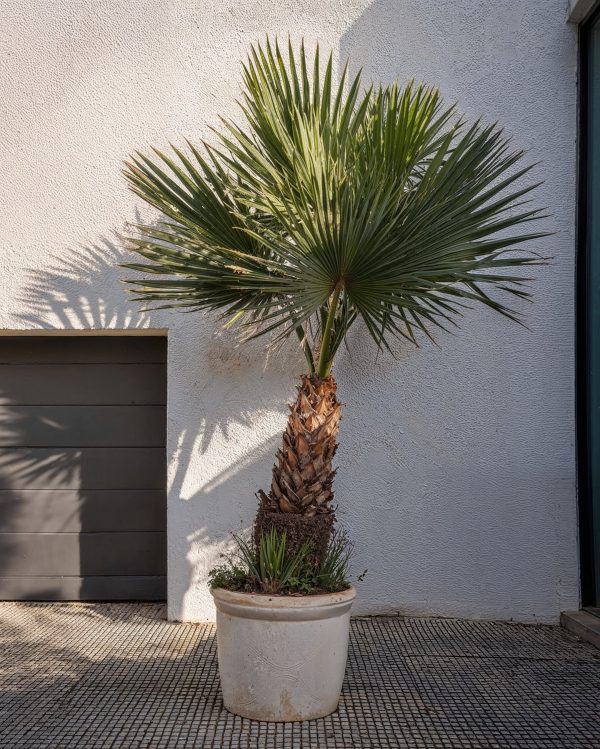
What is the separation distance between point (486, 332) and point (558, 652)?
1782 millimetres

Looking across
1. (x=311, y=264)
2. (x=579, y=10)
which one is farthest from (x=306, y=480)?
(x=579, y=10)

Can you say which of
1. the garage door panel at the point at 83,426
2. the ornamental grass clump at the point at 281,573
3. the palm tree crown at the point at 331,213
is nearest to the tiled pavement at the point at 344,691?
the ornamental grass clump at the point at 281,573

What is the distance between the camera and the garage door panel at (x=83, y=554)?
5.09 metres

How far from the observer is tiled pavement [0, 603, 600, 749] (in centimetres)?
308

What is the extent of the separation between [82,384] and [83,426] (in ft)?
0.86

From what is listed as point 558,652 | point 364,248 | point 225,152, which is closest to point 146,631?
point 558,652

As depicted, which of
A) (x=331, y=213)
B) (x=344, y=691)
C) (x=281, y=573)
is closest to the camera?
(x=281, y=573)

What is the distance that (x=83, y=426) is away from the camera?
5164mm

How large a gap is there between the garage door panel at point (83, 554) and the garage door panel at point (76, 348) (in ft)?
3.53

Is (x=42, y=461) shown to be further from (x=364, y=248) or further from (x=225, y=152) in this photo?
(x=364, y=248)

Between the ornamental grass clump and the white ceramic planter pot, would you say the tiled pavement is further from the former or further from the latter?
the ornamental grass clump

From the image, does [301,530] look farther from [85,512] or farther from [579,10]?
[579,10]

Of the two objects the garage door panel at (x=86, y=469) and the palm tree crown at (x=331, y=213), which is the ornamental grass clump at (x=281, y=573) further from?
the garage door panel at (x=86, y=469)

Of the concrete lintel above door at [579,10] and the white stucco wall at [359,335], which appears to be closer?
the concrete lintel above door at [579,10]
